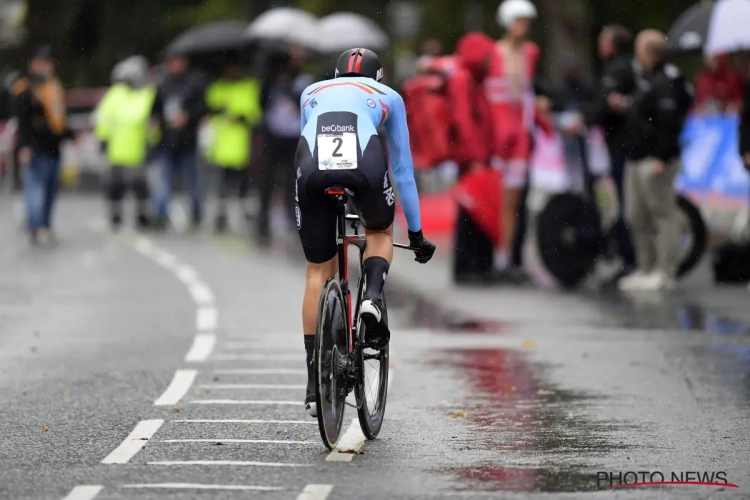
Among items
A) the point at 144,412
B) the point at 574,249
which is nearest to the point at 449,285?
the point at 574,249

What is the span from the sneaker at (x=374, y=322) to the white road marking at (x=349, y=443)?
458 millimetres

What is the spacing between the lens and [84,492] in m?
7.11

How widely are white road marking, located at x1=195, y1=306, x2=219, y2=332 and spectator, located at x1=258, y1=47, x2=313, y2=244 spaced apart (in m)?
7.67

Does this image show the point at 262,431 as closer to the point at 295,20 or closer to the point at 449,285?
the point at 449,285

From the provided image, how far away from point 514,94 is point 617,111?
995mm

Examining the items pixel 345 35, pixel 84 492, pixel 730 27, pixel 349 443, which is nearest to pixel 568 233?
pixel 730 27

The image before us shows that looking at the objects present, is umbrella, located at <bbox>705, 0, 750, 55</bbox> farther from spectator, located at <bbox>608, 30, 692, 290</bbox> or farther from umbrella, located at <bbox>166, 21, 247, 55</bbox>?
umbrella, located at <bbox>166, 21, 247, 55</bbox>

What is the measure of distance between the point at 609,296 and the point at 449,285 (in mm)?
1796

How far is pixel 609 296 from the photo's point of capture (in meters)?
15.7

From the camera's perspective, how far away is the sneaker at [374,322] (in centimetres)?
829

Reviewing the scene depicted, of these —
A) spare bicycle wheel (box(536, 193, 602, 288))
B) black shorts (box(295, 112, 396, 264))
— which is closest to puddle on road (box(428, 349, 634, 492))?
black shorts (box(295, 112, 396, 264))

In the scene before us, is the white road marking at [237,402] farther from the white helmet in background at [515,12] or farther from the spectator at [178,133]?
the spectator at [178,133]

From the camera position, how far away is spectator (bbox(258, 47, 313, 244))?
22578 millimetres

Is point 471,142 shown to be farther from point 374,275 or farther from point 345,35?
point 345,35
